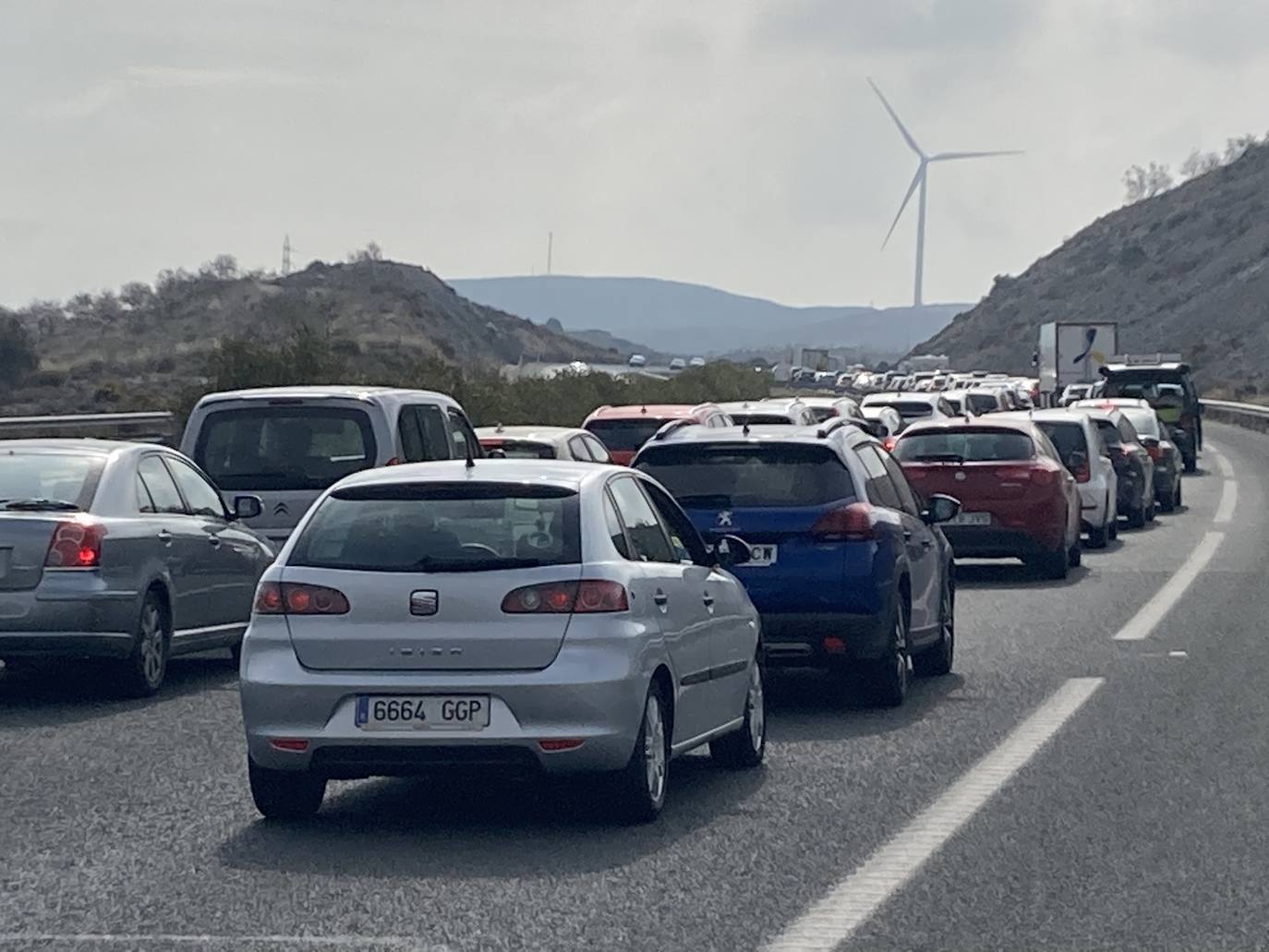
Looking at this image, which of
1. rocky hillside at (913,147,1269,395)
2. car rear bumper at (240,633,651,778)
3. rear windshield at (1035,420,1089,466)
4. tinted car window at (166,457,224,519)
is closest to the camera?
car rear bumper at (240,633,651,778)

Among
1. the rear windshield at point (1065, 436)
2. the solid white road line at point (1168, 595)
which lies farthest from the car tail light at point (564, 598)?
the rear windshield at point (1065, 436)

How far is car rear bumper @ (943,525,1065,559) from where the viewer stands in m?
22.7

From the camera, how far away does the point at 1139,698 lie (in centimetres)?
1344

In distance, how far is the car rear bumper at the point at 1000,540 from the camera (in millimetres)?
22703

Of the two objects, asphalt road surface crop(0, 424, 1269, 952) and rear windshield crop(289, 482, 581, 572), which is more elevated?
rear windshield crop(289, 482, 581, 572)

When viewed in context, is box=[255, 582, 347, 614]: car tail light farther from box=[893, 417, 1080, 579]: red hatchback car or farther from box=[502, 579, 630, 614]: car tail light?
box=[893, 417, 1080, 579]: red hatchback car

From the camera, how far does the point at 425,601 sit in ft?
30.1

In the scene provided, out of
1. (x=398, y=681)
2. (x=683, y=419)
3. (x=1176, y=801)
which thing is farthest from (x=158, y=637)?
(x=683, y=419)

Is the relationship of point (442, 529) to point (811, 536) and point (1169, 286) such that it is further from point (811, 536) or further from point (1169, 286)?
point (1169, 286)

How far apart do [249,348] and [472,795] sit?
104 feet

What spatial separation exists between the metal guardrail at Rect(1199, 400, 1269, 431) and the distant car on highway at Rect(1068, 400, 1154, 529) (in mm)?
40992

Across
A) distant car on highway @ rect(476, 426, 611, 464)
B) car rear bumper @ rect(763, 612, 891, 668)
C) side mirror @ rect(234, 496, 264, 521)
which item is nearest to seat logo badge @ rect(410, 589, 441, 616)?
car rear bumper @ rect(763, 612, 891, 668)

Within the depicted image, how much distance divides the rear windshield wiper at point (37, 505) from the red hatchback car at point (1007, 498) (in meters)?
10.9

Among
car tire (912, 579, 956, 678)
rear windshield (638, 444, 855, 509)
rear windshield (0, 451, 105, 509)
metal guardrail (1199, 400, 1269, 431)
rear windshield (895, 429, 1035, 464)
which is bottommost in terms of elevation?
metal guardrail (1199, 400, 1269, 431)
